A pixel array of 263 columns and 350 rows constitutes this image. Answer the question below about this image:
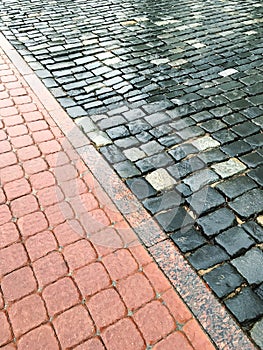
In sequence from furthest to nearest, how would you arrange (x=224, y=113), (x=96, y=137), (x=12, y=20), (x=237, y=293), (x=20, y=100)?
(x=12, y=20)
(x=20, y=100)
(x=224, y=113)
(x=96, y=137)
(x=237, y=293)

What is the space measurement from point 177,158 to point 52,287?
175 cm

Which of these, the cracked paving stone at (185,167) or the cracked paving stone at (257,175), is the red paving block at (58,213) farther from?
the cracked paving stone at (257,175)

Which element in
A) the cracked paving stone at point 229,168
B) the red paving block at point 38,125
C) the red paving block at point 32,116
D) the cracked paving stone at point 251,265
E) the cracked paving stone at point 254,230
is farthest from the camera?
the red paving block at point 32,116

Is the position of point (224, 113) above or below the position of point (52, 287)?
above

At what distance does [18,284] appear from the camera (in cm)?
245

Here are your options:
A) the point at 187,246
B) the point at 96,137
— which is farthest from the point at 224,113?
the point at 187,246

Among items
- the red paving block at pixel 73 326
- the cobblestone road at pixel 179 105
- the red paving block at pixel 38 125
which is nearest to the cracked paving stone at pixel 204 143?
the cobblestone road at pixel 179 105

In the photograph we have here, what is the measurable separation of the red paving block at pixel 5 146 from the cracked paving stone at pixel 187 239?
2019 mm

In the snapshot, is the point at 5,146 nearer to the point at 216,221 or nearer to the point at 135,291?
the point at 135,291

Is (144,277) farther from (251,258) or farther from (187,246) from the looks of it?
(251,258)

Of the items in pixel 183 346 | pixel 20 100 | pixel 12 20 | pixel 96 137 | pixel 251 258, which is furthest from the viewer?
pixel 12 20

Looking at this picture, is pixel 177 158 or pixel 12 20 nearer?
pixel 177 158

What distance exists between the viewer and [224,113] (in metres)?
4.05

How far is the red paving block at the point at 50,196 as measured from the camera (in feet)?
10.00
